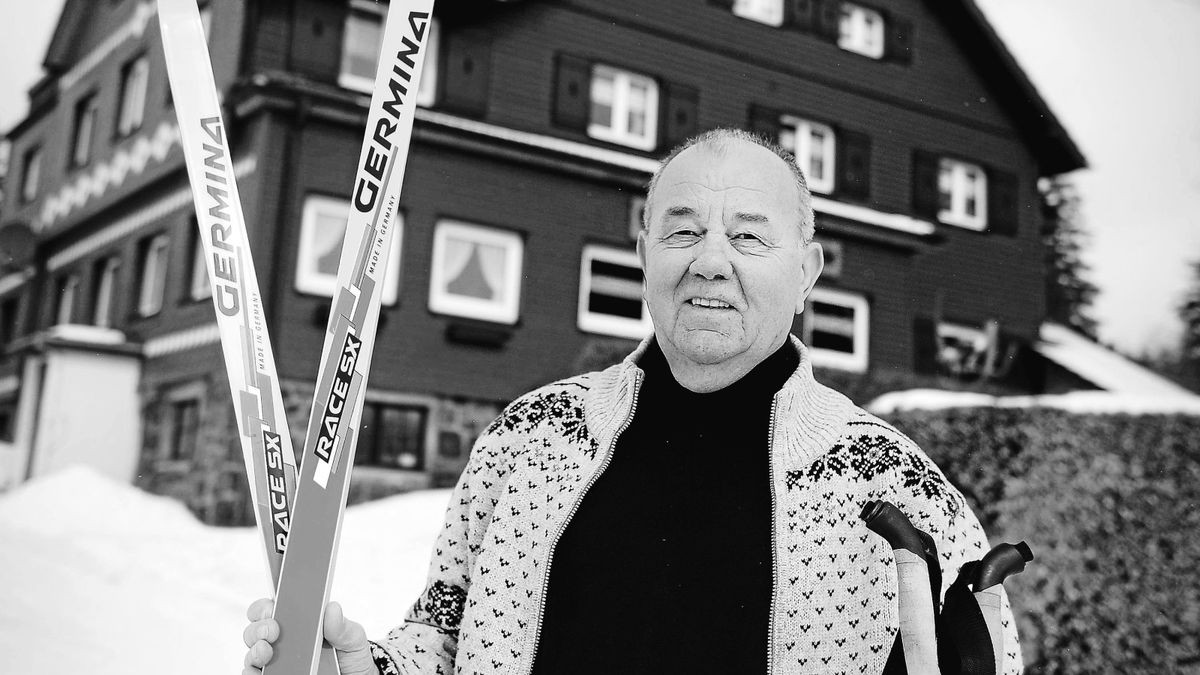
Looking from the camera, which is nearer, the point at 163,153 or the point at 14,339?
the point at 14,339

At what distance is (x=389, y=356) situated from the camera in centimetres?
247

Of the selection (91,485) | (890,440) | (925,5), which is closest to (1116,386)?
(925,5)

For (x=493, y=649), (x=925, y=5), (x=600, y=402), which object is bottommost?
(x=493, y=649)

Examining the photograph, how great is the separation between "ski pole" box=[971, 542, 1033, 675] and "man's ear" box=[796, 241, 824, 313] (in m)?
0.30

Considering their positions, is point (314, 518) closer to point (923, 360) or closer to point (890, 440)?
point (890, 440)

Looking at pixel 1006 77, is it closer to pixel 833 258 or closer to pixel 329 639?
pixel 833 258

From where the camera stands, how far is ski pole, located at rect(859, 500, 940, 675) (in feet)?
2.28

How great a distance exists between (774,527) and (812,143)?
6.52ft

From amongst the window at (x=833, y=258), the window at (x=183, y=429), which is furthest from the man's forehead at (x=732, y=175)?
the window at (x=833, y=258)

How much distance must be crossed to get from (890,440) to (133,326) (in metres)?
1.87

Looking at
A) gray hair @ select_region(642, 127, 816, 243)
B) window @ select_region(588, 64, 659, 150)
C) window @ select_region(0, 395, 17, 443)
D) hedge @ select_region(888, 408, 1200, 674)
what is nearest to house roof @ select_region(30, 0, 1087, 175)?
window @ select_region(588, 64, 659, 150)

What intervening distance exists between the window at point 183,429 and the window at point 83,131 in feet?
1.88

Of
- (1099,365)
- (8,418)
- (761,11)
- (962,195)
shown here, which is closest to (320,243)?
(8,418)

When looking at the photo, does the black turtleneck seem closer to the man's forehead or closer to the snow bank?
the man's forehead
